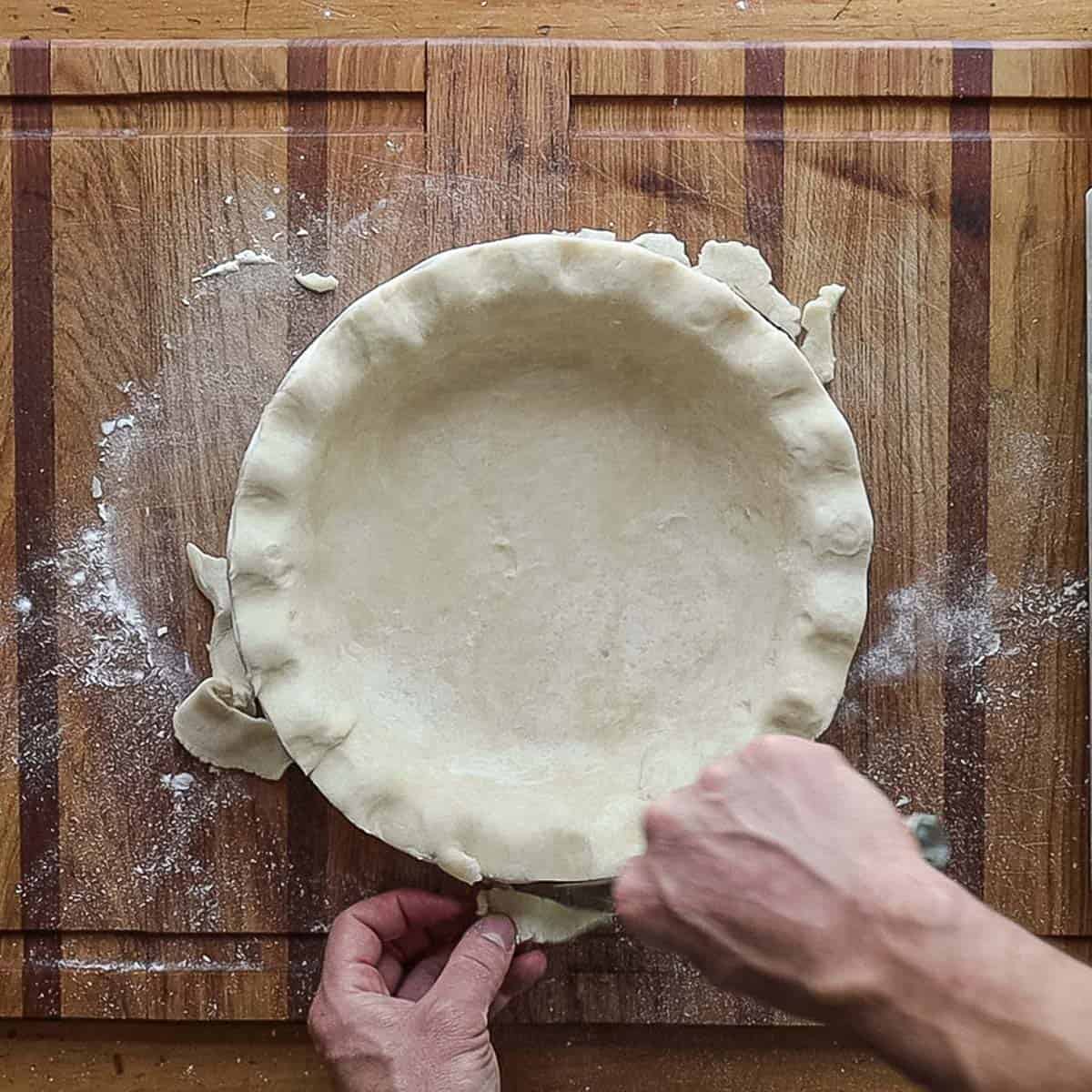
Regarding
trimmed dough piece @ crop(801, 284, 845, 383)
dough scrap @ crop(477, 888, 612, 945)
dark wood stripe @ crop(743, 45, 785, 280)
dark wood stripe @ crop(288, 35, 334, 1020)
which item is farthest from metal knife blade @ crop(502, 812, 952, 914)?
dark wood stripe @ crop(743, 45, 785, 280)

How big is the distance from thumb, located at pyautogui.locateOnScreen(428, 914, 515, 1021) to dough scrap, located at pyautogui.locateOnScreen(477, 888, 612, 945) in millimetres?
13

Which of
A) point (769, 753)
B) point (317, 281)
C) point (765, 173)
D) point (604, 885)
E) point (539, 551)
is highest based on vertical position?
point (765, 173)

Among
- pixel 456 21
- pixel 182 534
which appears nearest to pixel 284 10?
pixel 456 21

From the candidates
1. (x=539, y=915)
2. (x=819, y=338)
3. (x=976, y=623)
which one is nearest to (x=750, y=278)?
(x=819, y=338)

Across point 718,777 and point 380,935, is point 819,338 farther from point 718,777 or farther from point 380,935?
point 380,935

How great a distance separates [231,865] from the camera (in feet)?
4.11

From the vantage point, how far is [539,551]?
1.20m

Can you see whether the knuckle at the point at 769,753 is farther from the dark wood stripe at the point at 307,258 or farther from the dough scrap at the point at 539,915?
the dark wood stripe at the point at 307,258

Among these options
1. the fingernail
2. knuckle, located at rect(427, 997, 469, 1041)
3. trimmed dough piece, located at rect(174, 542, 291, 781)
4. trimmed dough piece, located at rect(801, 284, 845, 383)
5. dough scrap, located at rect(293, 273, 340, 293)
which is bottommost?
knuckle, located at rect(427, 997, 469, 1041)

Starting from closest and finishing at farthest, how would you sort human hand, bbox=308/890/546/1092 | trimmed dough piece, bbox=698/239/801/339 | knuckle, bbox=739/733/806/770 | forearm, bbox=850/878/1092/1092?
forearm, bbox=850/878/1092/1092
knuckle, bbox=739/733/806/770
human hand, bbox=308/890/546/1092
trimmed dough piece, bbox=698/239/801/339

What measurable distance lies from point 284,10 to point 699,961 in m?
1.03

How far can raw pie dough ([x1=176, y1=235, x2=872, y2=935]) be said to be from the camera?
111 cm

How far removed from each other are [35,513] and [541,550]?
545 mm

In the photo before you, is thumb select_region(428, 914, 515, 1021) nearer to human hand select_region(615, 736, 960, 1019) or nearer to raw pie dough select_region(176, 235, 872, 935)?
raw pie dough select_region(176, 235, 872, 935)
